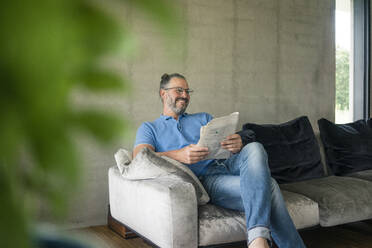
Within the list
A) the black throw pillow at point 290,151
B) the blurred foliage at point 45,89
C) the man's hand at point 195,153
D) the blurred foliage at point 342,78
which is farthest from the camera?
the blurred foliage at point 342,78

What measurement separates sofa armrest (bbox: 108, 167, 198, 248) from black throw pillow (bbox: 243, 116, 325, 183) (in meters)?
1.04

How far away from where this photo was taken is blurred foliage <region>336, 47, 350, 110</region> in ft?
13.6

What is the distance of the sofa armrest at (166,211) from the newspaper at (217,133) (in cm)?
24

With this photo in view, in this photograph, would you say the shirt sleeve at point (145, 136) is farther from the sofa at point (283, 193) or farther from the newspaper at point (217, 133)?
the newspaper at point (217, 133)

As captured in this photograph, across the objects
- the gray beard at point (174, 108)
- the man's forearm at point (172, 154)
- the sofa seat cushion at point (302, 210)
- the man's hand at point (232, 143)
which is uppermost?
the gray beard at point (174, 108)

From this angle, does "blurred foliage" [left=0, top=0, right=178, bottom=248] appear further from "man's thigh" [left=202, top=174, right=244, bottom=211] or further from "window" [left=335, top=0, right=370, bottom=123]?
"window" [left=335, top=0, right=370, bottom=123]

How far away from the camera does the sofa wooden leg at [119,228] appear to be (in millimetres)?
2533

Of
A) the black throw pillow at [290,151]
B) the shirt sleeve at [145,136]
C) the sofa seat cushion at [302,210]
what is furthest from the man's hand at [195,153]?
the black throw pillow at [290,151]

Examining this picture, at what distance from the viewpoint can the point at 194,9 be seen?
3.20 meters

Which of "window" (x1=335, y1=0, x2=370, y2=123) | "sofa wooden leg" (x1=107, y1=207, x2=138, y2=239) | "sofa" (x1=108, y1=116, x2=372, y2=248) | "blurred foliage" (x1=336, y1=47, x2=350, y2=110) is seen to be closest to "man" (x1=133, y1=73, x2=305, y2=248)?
"sofa" (x1=108, y1=116, x2=372, y2=248)

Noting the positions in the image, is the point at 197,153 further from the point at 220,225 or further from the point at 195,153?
the point at 220,225

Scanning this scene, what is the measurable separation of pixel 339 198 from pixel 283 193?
349 millimetres

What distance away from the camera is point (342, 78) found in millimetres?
4207

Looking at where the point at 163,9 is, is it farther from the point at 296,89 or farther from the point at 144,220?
the point at 296,89
